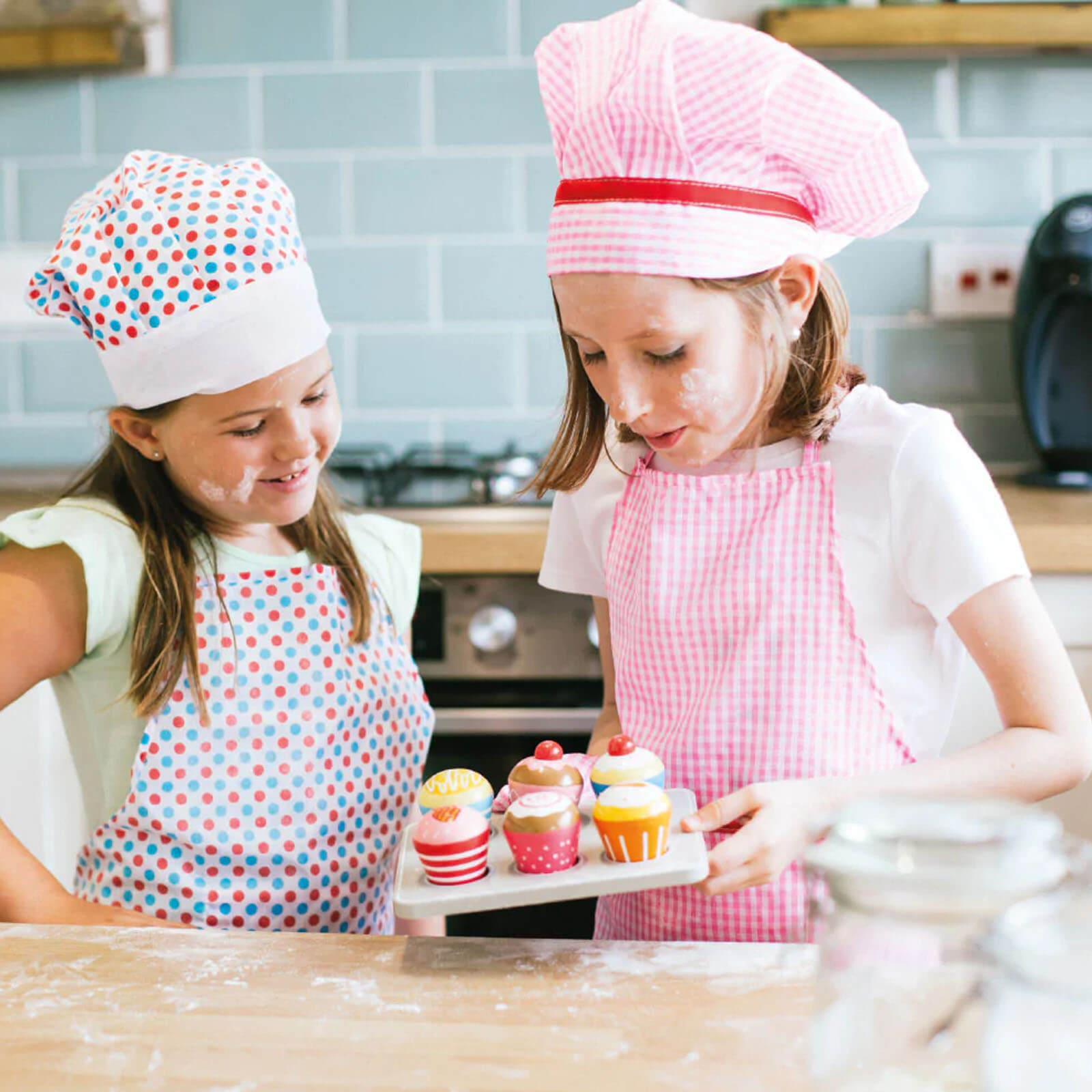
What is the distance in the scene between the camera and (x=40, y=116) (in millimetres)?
2031

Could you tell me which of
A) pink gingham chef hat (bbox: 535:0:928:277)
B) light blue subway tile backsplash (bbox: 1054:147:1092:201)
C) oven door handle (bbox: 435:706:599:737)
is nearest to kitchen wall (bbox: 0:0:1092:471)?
light blue subway tile backsplash (bbox: 1054:147:1092:201)

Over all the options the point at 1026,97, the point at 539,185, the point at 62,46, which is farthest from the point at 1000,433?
the point at 62,46

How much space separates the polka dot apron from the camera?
0.99 metres

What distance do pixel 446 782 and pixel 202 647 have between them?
33 cm

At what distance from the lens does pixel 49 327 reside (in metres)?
2.05

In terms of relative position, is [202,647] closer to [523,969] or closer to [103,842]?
[103,842]

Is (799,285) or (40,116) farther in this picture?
(40,116)

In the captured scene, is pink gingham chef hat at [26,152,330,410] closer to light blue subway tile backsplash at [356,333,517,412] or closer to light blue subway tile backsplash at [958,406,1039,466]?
light blue subway tile backsplash at [356,333,517,412]

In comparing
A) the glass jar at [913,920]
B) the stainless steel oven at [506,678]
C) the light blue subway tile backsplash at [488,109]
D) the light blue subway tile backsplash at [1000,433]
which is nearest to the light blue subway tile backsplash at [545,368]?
the light blue subway tile backsplash at [488,109]

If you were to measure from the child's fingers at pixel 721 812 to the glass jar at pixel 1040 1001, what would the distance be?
0.37m

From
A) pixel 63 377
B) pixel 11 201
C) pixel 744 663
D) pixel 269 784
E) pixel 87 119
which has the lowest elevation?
pixel 269 784

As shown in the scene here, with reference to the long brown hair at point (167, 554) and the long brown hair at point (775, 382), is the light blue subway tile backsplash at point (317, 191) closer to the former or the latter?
the long brown hair at point (167, 554)

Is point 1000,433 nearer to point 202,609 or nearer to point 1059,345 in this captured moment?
point 1059,345

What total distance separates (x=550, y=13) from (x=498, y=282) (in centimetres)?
43
